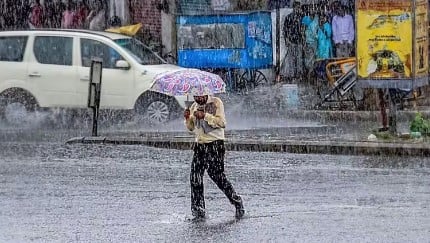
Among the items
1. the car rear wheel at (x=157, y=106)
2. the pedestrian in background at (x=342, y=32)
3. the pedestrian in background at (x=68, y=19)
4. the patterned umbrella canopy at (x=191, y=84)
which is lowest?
the car rear wheel at (x=157, y=106)

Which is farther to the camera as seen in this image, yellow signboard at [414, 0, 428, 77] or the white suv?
the white suv

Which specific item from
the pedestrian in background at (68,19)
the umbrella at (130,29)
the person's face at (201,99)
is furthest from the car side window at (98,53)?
the person's face at (201,99)

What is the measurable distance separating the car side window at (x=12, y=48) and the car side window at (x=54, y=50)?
246mm

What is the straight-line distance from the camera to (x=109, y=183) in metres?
13.4

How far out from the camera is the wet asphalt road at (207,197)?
10289mm

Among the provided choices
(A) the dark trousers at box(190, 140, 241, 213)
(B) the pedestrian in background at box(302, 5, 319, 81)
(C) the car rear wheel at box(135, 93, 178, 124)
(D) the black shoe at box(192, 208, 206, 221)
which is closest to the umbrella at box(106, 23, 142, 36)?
(B) the pedestrian in background at box(302, 5, 319, 81)

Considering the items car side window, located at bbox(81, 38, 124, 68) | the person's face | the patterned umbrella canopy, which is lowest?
the person's face

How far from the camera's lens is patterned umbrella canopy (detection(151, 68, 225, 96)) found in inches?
441

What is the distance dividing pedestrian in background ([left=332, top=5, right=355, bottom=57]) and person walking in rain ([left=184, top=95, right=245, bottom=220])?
13077mm

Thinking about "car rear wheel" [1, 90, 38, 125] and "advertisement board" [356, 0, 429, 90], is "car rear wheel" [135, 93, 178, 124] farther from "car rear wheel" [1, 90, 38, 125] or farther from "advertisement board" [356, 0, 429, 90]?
"advertisement board" [356, 0, 429, 90]

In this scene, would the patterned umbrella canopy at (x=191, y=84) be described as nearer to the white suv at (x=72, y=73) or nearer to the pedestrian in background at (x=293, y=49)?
the white suv at (x=72, y=73)

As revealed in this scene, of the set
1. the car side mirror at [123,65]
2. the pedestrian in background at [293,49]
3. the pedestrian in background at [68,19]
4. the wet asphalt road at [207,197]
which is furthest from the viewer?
the pedestrian in background at [68,19]

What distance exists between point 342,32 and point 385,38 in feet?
23.0

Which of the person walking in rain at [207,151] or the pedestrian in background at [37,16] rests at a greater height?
the pedestrian in background at [37,16]
